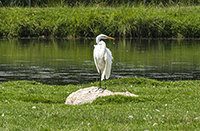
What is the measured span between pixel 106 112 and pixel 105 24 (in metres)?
30.2

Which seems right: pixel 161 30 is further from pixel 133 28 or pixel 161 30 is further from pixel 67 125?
pixel 67 125

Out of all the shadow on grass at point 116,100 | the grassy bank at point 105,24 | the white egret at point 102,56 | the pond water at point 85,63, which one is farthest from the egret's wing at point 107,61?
the grassy bank at point 105,24

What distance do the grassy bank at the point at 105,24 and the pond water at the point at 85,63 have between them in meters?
7.42

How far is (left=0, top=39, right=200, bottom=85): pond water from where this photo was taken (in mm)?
18344

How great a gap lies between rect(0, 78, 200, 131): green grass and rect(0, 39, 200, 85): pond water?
4.45 metres

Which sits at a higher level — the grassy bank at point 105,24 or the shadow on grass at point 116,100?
the grassy bank at point 105,24

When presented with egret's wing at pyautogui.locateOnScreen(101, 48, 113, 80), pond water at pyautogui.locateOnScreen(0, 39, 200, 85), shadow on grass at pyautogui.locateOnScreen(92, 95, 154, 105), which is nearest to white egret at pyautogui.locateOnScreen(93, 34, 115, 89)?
egret's wing at pyautogui.locateOnScreen(101, 48, 113, 80)

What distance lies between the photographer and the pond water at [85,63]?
1834 cm

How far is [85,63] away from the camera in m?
22.7

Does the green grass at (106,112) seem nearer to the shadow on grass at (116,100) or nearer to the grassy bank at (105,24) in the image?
the shadow on grass at (116,100)

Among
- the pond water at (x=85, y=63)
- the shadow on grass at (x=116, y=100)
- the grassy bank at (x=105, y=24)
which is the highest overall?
the grassy bank at (x=105, y=24)

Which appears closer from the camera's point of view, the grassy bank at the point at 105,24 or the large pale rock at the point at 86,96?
the large pale rock at the point at 86,96

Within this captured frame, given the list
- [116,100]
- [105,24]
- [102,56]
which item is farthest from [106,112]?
[105,24]

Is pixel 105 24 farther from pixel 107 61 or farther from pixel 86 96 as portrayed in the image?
pixel 86 96
